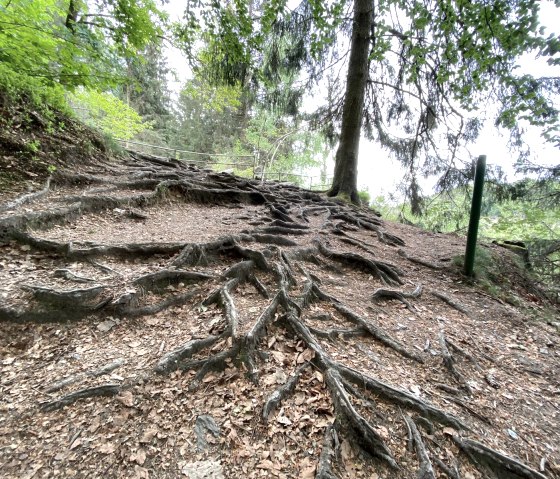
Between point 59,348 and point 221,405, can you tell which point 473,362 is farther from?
point 59,348

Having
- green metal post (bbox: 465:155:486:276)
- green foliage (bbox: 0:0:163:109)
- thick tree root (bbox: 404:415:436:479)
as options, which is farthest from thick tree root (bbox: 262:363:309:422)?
green foliage (bbox: 0:0:163:109)

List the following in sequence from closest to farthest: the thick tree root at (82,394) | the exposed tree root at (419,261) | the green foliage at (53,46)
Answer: the thick tree root at (82,394), the green foliage at (53,46), the exposed tree root at (419,261)

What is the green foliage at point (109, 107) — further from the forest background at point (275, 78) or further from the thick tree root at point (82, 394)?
the thick tree root at point (82, 394)

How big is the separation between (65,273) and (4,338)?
0.77 metres

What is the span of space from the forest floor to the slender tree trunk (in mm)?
4629

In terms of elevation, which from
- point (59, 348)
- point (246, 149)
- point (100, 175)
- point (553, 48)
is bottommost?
point (59, 348)

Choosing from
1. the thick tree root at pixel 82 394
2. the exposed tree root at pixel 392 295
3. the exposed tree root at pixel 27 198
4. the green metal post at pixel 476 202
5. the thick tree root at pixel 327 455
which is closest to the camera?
the thick tree root at pixel 327 455

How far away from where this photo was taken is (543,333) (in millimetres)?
3764

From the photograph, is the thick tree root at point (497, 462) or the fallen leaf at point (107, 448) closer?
the fallen leaf at point (107, 448)

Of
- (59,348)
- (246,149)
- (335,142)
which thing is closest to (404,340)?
(59,348)

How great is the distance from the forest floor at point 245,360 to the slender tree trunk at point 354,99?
463 cm

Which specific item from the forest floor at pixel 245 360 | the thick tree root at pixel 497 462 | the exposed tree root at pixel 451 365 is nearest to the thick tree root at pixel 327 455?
the forest floor at pixel 245 360

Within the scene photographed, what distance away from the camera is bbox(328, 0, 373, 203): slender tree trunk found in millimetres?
7969

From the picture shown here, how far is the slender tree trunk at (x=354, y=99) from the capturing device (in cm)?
797
